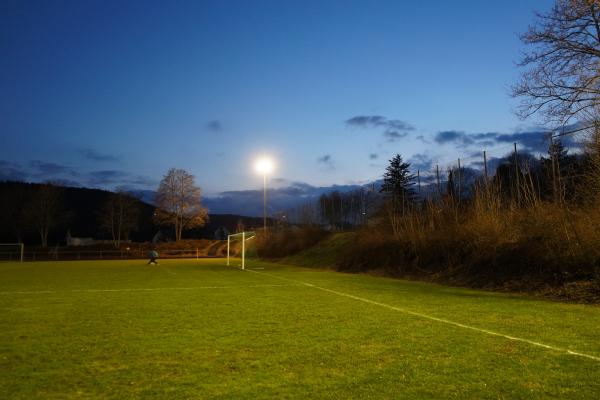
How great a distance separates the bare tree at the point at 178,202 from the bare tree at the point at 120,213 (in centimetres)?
890

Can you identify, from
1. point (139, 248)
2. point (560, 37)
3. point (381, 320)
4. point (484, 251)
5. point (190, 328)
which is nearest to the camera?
point (190, 328)

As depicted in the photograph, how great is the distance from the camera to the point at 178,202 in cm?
9088

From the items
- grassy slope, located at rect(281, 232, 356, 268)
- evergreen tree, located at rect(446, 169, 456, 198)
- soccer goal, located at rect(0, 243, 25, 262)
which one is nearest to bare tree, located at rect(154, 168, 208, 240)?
soccer goal, located at rect(0, 243, 25, 262)

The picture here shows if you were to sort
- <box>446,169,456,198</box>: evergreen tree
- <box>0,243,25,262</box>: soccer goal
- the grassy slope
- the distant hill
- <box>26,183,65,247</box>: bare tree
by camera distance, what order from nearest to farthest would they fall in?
1. <box>446,169,456,198</box>: evergreen tree
2. the grassy slope
3. <box>0,243,25,262</box>: soccer goal
4. <box>26,183,65,247</box>: bare tree
5. the distant hill

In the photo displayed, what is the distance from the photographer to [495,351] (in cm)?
794

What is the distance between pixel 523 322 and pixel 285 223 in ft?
182

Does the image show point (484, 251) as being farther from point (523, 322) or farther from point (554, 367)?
point (554, 367)

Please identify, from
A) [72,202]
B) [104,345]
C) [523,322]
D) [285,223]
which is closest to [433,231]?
[523,322]

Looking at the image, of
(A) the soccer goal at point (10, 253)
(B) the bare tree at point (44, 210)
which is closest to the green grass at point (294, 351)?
(A) the soccer goal at point (10, 253)

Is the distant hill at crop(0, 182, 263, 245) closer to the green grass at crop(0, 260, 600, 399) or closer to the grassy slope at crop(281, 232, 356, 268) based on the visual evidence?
the grassy slope at crop(281, 232, 356, 268)

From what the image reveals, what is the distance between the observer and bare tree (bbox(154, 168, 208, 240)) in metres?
90.4

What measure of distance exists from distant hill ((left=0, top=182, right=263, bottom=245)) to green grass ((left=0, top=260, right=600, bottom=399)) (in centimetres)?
7366

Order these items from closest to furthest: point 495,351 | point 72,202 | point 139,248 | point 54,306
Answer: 1. point 495,351
2. point 54,306
3. point 139,248
4. point 72,202

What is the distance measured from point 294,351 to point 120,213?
9330 cm
